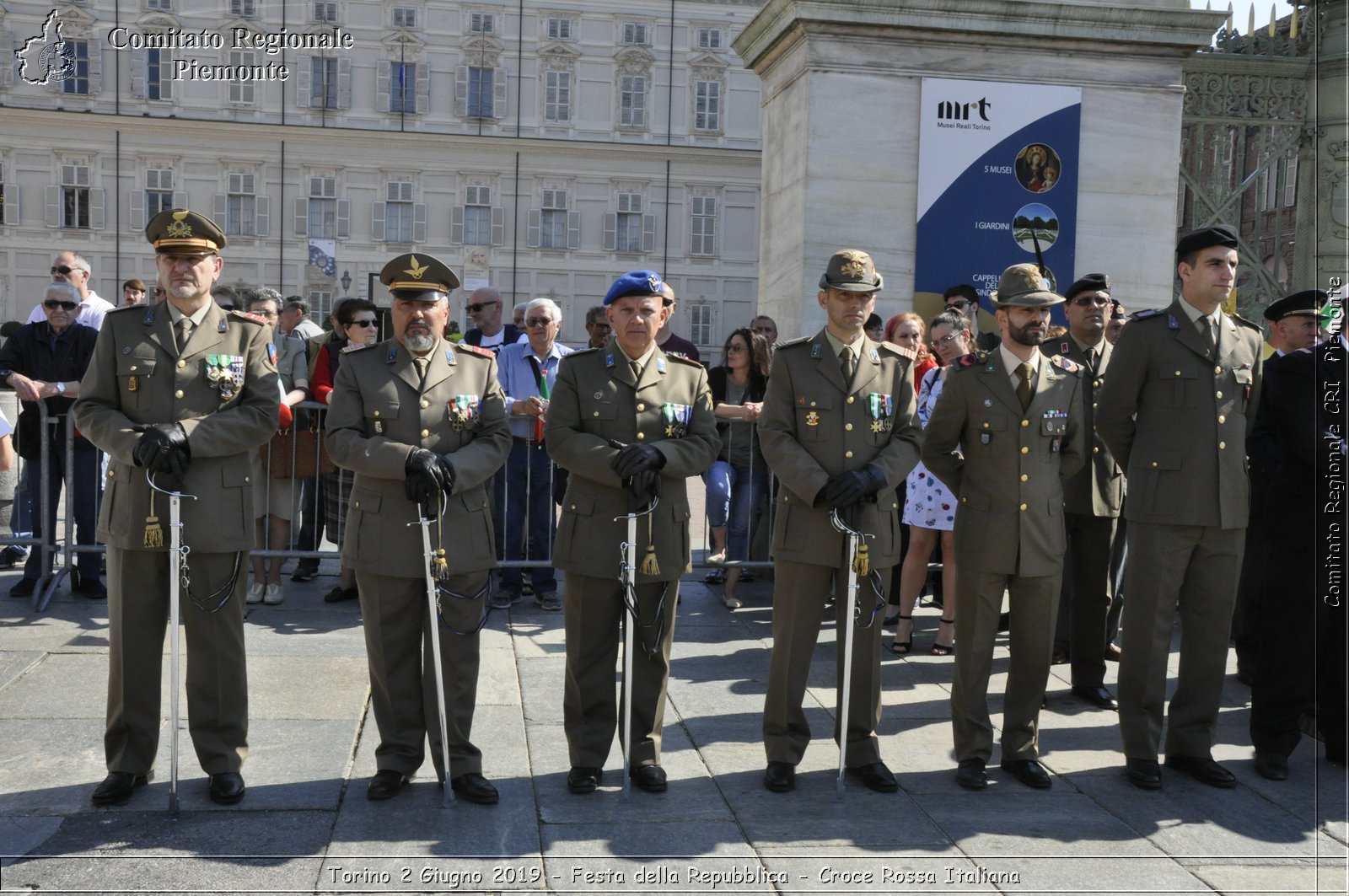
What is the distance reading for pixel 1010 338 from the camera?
218 inches

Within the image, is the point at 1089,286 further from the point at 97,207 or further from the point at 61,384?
the point at 97,207

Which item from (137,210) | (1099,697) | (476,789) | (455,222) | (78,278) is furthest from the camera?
(455,222)

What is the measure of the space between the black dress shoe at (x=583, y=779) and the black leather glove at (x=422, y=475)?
3.93 ft

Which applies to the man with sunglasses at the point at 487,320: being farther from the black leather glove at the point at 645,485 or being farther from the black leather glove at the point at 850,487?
the black leather glove at the point at 850,487

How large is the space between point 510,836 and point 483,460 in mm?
1401

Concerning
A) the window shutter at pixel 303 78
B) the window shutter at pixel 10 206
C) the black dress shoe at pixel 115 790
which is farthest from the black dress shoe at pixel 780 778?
the window shutter at pixel 10 206

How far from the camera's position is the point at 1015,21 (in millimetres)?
9336

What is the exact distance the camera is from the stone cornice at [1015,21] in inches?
361

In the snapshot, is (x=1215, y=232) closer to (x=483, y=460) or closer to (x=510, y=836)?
(x=483, y=460)

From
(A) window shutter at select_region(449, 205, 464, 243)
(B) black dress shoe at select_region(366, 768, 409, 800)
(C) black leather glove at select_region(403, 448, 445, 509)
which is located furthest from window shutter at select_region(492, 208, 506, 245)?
(B) black dress shoe at select_region(366, 768, 409, 800)

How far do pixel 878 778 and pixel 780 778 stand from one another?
38 centimetres

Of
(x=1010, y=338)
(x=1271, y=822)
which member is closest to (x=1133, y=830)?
(x=1271, y=822)

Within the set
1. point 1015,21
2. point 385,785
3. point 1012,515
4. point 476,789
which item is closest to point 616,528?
point 476,789

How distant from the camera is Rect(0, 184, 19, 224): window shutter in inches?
1615
